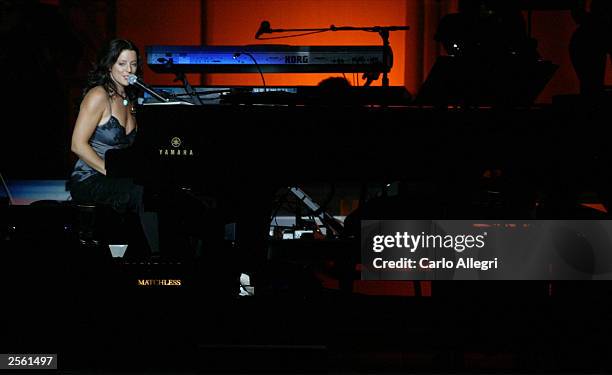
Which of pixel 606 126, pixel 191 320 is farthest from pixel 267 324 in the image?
pixel 606 126

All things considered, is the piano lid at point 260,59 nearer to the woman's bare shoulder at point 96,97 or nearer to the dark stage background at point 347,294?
the woman's bare shoulder at point 96,97

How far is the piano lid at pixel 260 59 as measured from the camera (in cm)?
259

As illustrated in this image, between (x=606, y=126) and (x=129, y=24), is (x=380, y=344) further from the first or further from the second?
(x=129, y=24)

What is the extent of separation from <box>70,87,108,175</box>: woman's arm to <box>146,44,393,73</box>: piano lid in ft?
0.82

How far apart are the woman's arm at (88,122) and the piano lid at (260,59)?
0.82 ft

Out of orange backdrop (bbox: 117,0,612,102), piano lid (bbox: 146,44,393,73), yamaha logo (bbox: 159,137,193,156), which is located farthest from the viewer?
orange backdrop (bbox: 117,0,612,102)

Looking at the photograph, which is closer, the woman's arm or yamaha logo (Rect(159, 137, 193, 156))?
yamaha logo (Rect(159, 137, 193, 156))

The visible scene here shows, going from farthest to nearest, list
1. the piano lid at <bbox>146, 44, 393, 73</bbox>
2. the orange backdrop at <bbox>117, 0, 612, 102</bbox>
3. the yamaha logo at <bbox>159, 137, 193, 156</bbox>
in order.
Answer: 1. the orange backdrop at <bbox>117, 0, 612, 102</bbox>
2. the piano lid at <bbox>146, 44, 393, 73</bbox>
3. the yamaha logo at <bbox>159, 137, 193, 156</bbox>

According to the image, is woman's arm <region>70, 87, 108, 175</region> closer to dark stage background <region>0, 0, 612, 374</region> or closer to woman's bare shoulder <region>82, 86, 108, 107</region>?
woman's bare shoulder <region>82, 86, 108, 107</region>

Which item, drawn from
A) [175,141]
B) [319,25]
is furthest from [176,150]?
[319,25]

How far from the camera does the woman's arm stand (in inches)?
103

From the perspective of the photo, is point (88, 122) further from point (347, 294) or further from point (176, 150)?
point (347, 294)

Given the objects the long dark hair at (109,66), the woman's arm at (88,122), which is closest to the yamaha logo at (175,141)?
the woman's arm at (88,122)

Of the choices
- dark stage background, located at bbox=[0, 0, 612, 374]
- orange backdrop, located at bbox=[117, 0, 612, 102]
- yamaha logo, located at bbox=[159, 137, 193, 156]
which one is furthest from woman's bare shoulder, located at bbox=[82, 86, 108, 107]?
orange backdrop, located at bbox=[117, 0, 612, 102]
